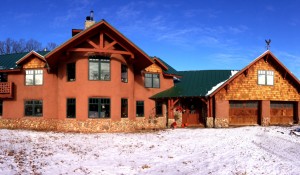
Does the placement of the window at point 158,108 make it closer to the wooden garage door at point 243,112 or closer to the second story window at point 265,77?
the wooden garage door at point 243,112

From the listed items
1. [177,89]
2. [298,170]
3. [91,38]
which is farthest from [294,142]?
[91,38]

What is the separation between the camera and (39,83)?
27656mm

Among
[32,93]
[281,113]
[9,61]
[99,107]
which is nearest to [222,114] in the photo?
[281,113]

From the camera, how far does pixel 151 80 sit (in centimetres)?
3102

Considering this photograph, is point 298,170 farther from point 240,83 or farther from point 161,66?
point 161,66

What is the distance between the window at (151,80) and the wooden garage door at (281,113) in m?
11.0

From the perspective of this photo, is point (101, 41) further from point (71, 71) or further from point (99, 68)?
point (71, 71)

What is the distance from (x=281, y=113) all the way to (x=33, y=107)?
22.6 metres

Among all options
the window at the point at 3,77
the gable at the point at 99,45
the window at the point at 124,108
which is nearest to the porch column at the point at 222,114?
the gable at the point at 99,45

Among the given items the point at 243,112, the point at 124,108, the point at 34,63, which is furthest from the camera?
the point at 243,112

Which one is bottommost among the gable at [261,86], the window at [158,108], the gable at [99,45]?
the window at [158,108]

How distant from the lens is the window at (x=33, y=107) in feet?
90.1

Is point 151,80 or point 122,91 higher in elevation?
point 151,80

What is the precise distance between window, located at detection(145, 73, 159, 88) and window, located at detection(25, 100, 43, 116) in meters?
9.65
